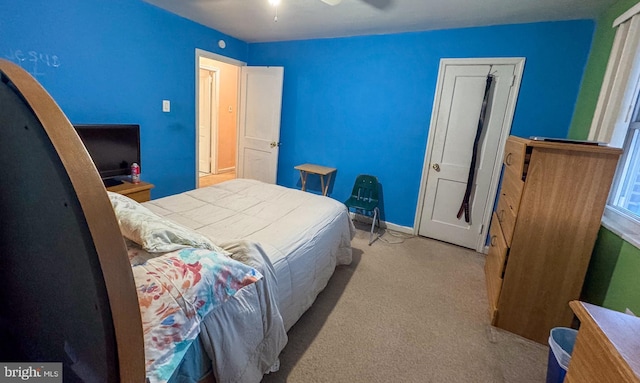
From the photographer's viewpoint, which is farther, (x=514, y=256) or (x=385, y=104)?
(x=385, y=104)

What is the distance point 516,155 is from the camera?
2.01 m

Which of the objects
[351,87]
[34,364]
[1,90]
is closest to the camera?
[1,90]

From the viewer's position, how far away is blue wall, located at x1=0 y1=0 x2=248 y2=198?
226cm

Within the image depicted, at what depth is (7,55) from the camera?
84.1 inches

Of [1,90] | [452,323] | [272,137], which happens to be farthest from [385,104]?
[1,90]

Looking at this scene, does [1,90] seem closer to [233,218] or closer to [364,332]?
[233,218]

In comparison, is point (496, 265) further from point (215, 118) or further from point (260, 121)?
point (215, 118)

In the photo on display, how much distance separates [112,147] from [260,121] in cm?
195

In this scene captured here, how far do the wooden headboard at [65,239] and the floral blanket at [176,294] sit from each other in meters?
0.27

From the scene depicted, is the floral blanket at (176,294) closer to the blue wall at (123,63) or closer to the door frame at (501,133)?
the blue wall at (123,63)

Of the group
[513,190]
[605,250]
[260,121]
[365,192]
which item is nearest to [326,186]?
[365,192]

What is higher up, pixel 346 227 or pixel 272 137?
pixel 272 137

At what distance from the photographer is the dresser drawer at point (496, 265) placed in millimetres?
1939

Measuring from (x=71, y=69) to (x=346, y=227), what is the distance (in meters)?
2.82
